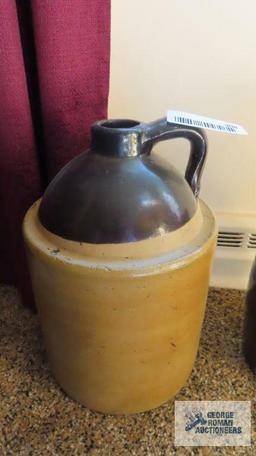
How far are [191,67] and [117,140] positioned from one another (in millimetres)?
318

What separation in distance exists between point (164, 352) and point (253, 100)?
1.62ft

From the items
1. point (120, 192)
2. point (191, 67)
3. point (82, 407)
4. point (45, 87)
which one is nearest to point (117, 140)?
point (120, 192)

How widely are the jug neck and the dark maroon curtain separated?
161 mm

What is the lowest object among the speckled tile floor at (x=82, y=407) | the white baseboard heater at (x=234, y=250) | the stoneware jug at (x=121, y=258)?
the speckled tile floor at (x=82, y=407)

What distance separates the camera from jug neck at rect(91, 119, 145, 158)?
56cm

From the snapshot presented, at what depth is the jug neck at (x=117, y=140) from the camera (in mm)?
556

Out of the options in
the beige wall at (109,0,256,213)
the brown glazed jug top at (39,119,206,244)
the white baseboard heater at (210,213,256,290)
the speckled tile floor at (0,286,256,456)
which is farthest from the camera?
the white baseboard heater at (210,213,256,290)

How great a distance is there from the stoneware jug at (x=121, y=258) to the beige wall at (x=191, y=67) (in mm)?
224

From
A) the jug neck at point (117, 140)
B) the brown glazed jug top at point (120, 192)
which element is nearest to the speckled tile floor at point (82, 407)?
the brown glazed jug top at point (120, 192)

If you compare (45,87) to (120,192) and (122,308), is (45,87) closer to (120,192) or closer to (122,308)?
(120,192)

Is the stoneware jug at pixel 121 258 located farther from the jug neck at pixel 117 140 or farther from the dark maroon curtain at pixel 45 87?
the dark maroon curtain at pixel 45 87

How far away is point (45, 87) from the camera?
688mm

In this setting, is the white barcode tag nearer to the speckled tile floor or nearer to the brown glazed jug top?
the brown glazed jug top

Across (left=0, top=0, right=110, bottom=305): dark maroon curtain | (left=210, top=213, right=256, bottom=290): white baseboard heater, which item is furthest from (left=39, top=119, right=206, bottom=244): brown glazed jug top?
(left=210, top=213, right=256, bottom=290): white baseboard heater
